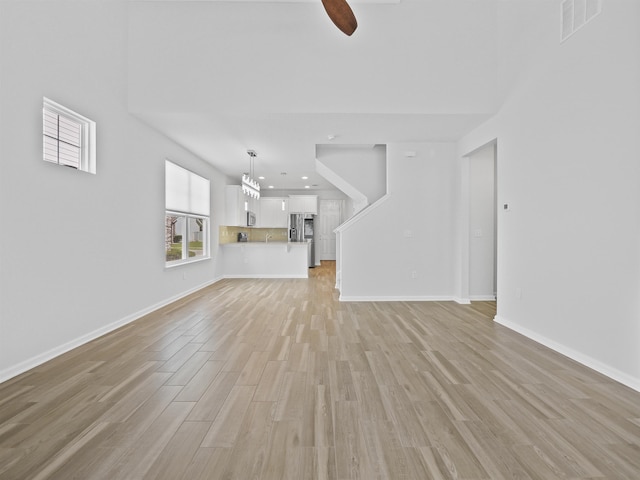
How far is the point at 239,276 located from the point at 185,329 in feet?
14.3

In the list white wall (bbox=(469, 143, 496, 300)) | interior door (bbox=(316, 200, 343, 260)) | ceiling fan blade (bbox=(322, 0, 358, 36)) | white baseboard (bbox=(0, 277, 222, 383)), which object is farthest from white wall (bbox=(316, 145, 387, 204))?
interior door (bbox=(316, 200, 343, 260))

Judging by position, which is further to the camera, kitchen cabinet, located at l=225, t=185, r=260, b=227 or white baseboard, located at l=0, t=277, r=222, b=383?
kitchen cabinet, located at l=225, t=185, r=260, b=227

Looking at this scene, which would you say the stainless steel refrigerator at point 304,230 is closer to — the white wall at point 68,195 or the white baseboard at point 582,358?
the white wall at point 68,195

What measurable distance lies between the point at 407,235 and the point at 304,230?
548 cm

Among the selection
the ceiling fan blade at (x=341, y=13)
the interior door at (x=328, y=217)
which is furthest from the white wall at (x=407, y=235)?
the interior door at (x=328, y=217)

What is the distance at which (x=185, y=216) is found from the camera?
5.74 metres

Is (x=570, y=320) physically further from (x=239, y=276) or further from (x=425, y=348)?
(x=239, y=276)

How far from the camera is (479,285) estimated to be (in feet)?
16.8

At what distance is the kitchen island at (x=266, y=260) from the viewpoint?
7.86 m

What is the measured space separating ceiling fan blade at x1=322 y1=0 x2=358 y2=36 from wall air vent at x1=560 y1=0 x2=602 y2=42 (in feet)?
6.59

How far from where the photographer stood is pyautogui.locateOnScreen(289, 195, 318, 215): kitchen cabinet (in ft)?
33.3

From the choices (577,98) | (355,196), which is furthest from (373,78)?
(355,196)

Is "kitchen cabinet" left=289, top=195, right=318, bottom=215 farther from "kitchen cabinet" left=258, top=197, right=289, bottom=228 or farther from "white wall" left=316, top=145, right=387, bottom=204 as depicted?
"white wall" left=316, top=145, right=387, bottom=204

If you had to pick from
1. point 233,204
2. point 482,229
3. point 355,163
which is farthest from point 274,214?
point 482,229
